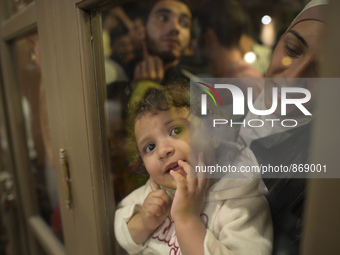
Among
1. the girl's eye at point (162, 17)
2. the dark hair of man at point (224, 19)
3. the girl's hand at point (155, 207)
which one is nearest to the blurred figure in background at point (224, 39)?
the dark hair of man at point (224, 19)

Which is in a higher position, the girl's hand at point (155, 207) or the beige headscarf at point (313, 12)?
the beige headscarf at point (313, 12)

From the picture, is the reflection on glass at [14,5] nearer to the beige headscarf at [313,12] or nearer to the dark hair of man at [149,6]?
the dark hair of man at [149,6]

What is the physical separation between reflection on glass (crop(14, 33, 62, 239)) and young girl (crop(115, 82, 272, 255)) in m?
0.60

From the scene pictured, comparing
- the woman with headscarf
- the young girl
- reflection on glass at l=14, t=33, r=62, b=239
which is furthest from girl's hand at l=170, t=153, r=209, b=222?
reflection on glass at l=14, t=33, r=62, b=239

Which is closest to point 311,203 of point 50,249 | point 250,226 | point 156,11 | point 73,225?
point 250,226

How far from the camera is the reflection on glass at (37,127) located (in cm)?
92

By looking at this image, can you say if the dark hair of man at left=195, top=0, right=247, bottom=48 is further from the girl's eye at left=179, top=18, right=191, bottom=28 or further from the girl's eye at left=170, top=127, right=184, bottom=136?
the girl's eye at left=170, top=127, right=184, bottom=136

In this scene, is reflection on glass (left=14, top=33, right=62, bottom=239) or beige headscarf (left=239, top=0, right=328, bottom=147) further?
reflection on glass (left=14, top=33, right=62, bottom=239)

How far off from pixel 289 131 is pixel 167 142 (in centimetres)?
22

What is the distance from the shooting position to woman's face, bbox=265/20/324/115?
1.15ft

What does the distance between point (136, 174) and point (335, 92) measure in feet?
1.40

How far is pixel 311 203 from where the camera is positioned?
33 cm

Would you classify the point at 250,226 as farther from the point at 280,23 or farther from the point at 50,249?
the point at 50,249

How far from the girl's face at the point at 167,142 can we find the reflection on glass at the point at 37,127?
60 cm
